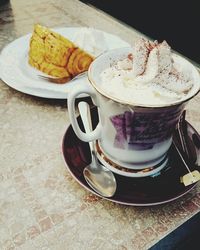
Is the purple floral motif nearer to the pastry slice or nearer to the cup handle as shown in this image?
the cup handle

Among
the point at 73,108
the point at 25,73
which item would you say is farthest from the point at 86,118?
the point at 25,73

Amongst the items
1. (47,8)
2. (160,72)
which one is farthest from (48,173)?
(47,8)

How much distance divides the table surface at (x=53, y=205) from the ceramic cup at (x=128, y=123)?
0.25 ft

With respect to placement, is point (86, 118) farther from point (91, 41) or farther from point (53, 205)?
point (91, 41)

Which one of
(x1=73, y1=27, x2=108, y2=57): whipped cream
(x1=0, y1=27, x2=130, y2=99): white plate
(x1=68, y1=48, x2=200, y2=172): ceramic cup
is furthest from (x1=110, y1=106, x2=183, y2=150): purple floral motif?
(x1=73, y1=27, x2=108, y2=57): whipped cream

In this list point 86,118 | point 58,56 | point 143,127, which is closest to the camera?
point 143,127

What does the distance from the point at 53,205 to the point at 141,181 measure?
0.46 feet

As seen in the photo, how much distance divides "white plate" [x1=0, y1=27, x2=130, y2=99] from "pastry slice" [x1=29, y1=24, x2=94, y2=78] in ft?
0.09

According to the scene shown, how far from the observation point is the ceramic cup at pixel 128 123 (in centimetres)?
44

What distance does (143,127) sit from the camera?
1.51ft

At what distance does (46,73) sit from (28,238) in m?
0.42

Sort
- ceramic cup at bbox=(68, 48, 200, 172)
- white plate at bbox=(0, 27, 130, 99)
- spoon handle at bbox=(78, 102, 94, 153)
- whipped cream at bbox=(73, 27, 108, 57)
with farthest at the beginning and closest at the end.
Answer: whipped cream at bbox=(73, 27, 108, 57) < white plate at bbox=(0, 27, 130, 99) < spoon handle at bbox=(78, 102, 94, 153) < ceramic cup at bbox=(68, 48, 200, 172)

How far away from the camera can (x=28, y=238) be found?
44 cm

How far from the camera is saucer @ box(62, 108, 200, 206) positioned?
17.9 inches
